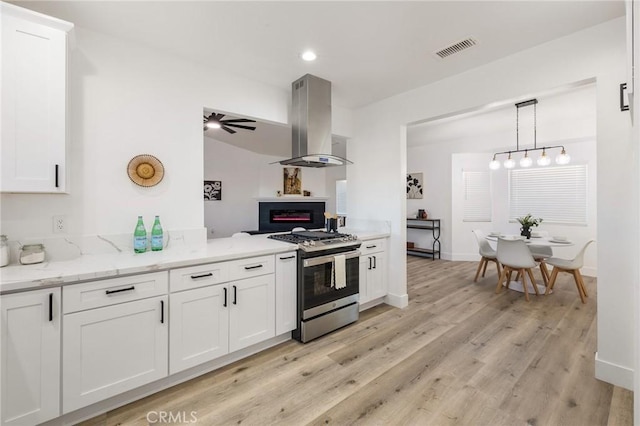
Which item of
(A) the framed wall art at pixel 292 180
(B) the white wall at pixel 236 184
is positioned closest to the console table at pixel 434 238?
(A) the framed wall art at pixel 292 180

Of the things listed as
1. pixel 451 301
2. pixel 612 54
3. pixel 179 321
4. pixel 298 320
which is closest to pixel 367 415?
pixel 298 320

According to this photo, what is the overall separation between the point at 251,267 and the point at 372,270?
64.5 inches

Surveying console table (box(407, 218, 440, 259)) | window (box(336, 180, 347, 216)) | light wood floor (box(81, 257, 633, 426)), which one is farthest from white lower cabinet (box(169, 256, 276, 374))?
window (box(336, 180, 347, 216))

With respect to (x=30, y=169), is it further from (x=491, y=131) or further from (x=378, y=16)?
(x=491, y=131)

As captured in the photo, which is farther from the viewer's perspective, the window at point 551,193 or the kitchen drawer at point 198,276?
the window at point 551,193

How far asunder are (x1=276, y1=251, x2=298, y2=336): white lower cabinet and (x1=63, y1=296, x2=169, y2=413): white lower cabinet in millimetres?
905

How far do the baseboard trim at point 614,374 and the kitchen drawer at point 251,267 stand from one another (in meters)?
2.60

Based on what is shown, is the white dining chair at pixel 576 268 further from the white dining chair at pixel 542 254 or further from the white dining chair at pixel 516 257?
the white dining chair at pixel 516 257

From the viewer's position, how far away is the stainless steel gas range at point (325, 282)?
2561 millimetres

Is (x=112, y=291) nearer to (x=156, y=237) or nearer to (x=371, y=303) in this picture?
(x=156, y=237)

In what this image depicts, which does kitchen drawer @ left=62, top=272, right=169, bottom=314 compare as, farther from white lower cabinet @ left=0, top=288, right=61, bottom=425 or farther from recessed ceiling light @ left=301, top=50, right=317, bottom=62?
recessed ceiling light @ left=301, top=50, right=317, bottom=62

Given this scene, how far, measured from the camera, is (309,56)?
2480mm

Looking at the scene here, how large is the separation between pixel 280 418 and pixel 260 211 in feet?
20.3

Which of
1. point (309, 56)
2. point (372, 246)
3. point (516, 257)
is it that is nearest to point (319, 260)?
point (372, 246)
